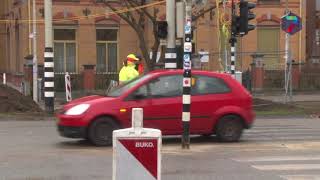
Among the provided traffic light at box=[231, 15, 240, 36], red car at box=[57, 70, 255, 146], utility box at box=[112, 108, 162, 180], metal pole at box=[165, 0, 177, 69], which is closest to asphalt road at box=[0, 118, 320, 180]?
red car at box=[57, 70, 255, 146]

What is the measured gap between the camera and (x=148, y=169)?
5773 mm

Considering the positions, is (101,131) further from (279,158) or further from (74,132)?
(279,158)

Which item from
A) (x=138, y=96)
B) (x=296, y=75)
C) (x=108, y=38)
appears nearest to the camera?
(x=138, y=96)

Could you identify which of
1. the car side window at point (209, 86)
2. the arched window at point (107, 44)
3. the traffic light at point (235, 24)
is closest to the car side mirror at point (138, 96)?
the car side window at point (209, 86)

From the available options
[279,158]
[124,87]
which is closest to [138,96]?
[124,87]

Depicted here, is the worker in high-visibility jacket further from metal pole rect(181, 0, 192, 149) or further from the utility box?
the utility box

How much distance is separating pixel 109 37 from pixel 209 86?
27003 millimetres

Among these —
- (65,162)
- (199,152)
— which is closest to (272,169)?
(199,152)

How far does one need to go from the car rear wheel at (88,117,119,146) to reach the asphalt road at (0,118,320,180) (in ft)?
0.72

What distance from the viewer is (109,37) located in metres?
40.6

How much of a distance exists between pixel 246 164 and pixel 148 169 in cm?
539

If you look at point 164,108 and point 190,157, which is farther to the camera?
point 164,108

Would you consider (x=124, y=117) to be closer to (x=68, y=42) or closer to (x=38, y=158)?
(x=38, y=158)

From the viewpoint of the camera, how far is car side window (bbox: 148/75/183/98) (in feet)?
44.9
